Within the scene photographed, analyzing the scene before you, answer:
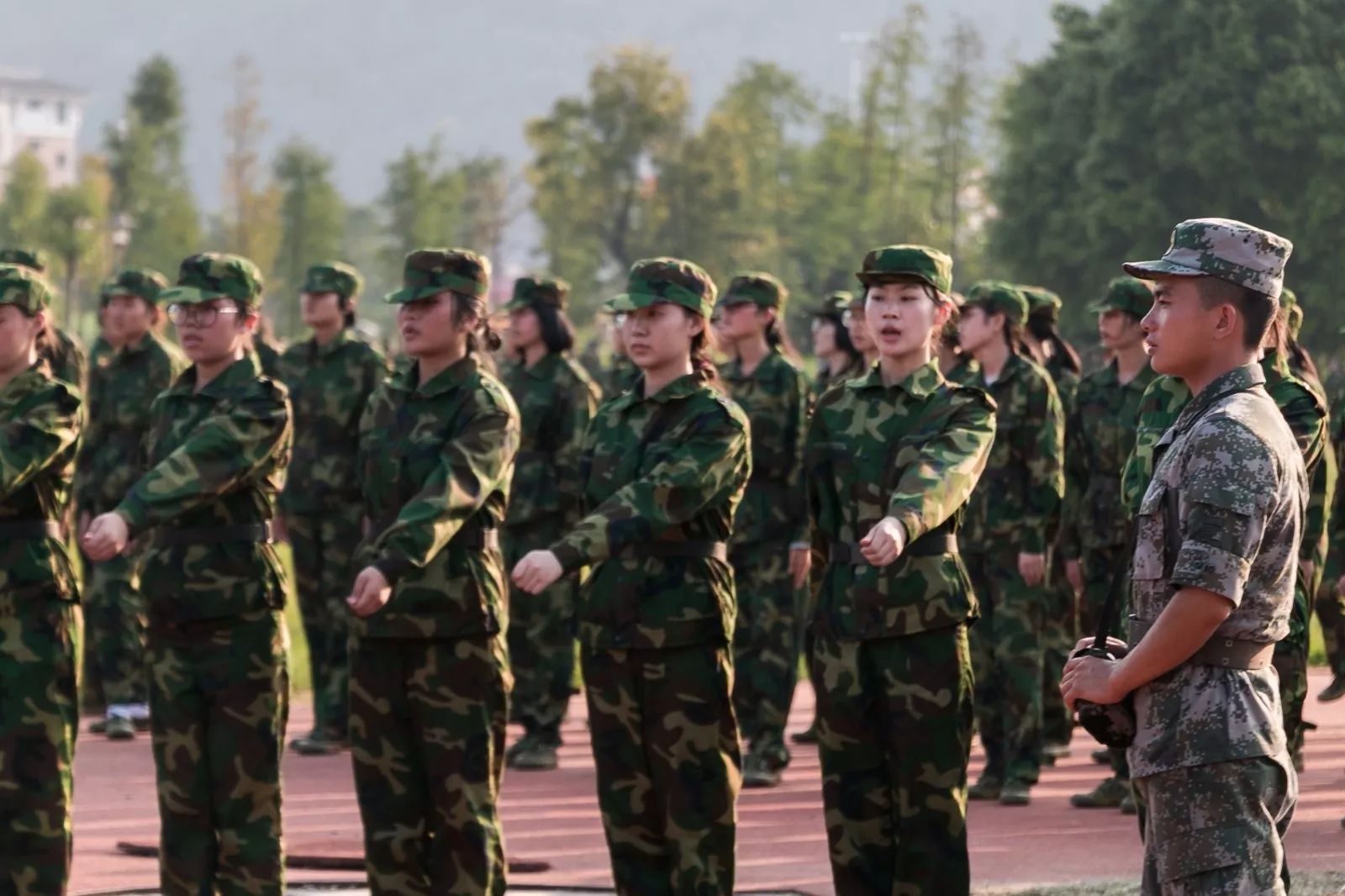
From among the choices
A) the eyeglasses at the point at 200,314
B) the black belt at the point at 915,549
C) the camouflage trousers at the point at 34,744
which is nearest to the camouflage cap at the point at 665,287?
the black belt at the point at 915,549

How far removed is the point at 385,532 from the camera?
7.43m

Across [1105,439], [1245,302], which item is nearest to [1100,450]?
[1105,439]

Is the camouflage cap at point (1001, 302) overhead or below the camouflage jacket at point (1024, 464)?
overhead

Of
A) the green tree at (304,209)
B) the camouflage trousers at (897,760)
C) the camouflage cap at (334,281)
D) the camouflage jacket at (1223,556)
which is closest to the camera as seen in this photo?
the camouflage jacket at (1223,556)

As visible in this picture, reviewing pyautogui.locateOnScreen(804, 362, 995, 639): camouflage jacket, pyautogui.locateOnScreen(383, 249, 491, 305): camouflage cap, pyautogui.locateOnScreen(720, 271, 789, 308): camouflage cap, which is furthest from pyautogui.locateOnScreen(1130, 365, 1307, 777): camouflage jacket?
pyautogui.locateOnScreen(720, 271, 789, 308): camouflage cap

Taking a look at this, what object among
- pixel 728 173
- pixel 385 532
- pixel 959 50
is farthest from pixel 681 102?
pixel 385 532

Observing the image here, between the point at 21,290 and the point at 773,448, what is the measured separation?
15.6 feet

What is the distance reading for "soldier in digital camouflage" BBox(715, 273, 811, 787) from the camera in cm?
1186

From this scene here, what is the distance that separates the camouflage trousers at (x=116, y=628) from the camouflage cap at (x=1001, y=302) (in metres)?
5.27

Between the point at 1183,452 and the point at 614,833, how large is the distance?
3068 mm

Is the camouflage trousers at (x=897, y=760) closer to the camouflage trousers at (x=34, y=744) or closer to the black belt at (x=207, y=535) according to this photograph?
the black belt at (x=207, y=535)

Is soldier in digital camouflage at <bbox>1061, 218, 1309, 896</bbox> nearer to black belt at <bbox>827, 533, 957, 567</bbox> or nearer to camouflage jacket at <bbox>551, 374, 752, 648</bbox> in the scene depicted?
black belt at <bbox>827, 533, 957, 567</bbox>

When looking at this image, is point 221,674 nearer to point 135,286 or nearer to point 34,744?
point 34,744

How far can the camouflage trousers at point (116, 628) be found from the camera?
44.5 ft
